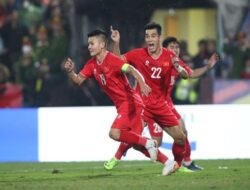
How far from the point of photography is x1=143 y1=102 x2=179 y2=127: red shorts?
1572cm

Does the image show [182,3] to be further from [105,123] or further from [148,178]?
[148,178]

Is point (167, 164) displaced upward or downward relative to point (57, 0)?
downward

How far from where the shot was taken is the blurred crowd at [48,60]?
2381 cm

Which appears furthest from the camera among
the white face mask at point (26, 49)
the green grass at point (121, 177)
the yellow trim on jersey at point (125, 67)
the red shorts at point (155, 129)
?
the white face mask at point (26, 49)

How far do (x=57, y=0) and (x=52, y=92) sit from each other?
2.51 m

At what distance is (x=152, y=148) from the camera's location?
49.2ft

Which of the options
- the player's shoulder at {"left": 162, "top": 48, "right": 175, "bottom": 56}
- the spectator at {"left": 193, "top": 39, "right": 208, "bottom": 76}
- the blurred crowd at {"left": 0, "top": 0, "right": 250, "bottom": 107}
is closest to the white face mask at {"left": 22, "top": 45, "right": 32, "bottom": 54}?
the blurred crowd at {"left": 0, "top": 0, "right": 250, "bottom": 107}

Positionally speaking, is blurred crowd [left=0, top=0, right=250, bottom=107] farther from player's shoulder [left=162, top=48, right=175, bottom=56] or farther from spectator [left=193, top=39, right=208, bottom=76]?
player's shoulder [left=162, top=48, right=175, bottom=56]

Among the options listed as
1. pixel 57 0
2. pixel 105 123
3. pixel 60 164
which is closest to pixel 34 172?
pixel 60 164

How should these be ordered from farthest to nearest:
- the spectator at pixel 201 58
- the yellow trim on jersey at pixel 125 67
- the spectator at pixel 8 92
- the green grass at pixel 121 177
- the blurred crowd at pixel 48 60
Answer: the spectator at pixel 8 92 → the blurred crowd at pixel 48 60 → the spectator at pixel 201 58 → the yellow trim on jersey at pixel 125 67 → the green grass at pixel 121 177

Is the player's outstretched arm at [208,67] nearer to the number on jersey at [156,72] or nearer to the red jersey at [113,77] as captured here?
the number on jersey at [156,72]

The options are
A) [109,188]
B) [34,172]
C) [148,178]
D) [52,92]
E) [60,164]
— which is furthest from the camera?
[52,92]

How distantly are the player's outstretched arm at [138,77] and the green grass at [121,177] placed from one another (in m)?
1.23

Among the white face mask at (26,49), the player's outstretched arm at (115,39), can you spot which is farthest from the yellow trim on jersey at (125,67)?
the white face mask at (26,49)
